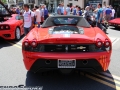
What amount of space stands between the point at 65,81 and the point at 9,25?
4.53 metres

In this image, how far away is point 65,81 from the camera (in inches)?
155

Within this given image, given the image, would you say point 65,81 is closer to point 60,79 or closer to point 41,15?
point 60,79

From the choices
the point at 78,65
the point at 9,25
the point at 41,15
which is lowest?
the point at 78,65

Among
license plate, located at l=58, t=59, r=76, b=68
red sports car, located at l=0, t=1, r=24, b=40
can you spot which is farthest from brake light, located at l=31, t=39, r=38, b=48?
red sports car, located at l=0, t=1, r=24, b=40

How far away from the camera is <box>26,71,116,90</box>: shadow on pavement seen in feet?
12.0

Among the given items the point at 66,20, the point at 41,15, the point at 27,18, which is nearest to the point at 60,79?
the point at 66,20

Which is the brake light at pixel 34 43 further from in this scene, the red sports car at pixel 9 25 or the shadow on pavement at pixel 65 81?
the red sports car at pixel 9 25

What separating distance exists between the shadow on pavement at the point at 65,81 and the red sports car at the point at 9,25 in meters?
3.73

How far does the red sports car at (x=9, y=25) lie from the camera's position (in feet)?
24.9

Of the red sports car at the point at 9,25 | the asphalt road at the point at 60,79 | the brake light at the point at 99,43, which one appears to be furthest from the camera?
the red sports car at the point at 9,25

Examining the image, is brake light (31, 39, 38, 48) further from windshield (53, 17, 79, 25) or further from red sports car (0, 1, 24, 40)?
red sports car (0, 1, 24, 40)

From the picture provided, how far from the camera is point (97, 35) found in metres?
3.89

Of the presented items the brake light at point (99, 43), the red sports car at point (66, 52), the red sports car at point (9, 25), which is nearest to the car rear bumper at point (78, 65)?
the red sports car at point (66, 52)

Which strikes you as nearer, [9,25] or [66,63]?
[66,63]
